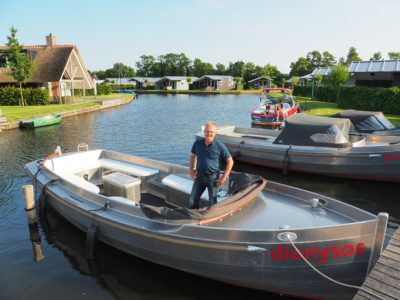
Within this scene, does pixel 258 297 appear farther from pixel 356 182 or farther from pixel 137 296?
pixel 356 182

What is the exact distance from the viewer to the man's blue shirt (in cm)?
641

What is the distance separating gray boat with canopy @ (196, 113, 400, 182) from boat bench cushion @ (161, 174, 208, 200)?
20.1ft

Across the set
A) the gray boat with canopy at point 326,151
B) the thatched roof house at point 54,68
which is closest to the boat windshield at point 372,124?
the gray boat with canopy at point 326,151

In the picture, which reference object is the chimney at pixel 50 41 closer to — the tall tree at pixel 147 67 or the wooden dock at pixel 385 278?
the wooden dock at pixel 385 278

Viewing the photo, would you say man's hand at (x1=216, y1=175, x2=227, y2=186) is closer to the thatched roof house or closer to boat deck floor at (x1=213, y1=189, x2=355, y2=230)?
boat deck floor at (x1=213, y1=189, x2=355, y2=230)

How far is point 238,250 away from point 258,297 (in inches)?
54.3

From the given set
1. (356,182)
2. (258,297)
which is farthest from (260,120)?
(258,297)

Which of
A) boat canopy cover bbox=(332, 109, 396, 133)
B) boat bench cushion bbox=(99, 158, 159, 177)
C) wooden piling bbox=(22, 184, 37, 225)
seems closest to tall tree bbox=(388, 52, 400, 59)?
boat canopy cover bbox=(332, 109, 396, 133)

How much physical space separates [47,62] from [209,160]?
137 ft

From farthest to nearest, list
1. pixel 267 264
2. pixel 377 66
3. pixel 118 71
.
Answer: pixel 118 71
pixel 377 66
pixel 267 264

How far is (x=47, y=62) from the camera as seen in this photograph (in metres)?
41.2

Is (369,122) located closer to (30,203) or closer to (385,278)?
(385,278)

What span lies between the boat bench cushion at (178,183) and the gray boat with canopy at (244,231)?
0.03 metres

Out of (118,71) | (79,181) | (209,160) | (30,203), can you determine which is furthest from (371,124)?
(118,71)
